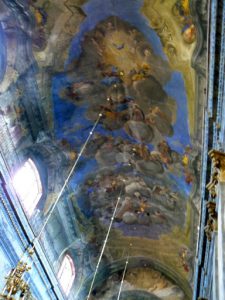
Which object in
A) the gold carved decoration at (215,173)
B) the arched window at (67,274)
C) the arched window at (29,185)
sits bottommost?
the gold carved decoration at (215,173)

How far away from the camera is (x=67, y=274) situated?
15.9 meters

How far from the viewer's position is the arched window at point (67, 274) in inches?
602

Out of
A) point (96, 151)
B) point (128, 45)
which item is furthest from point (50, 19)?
point (96, 151)

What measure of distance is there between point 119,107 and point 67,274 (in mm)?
7338

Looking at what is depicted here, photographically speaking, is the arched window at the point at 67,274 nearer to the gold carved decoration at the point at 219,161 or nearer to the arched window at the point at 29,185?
the arched window at the point at 29,185

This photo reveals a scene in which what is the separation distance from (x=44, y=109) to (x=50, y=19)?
290cm

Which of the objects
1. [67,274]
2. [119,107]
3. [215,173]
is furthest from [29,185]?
[215,173]

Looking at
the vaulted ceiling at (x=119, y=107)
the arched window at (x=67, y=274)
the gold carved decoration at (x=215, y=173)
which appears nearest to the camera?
the gold carved decoration at (x=215, y=173)

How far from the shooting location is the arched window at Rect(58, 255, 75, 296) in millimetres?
15289

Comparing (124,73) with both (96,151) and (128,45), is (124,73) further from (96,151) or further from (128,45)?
(96,151)

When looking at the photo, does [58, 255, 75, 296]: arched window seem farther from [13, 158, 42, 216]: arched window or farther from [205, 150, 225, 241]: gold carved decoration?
[205, 150, 225, 241]: gold carved decoration

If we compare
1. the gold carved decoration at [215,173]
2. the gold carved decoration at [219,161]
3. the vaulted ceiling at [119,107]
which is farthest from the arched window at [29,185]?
the gold carved decoration at [219,161]

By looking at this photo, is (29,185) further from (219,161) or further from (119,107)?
(219,161)

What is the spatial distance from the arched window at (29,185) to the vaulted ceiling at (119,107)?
53 centimetres
